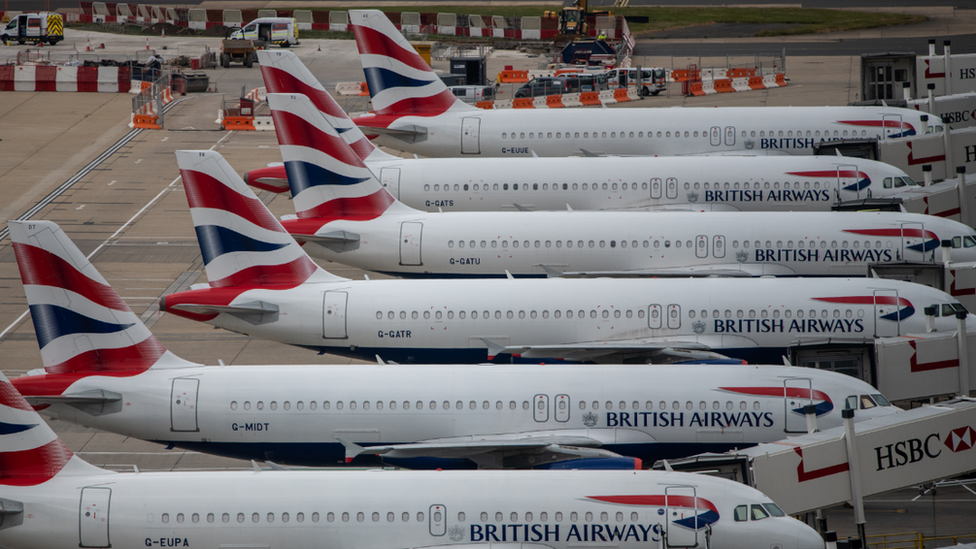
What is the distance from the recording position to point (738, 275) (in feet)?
117

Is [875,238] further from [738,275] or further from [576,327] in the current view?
[576,327]

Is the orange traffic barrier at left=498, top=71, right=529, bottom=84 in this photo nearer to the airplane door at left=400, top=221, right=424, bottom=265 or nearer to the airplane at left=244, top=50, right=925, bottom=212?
the airplane at left=244, top=50, right=925, bottom=212

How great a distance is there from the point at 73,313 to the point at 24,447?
4566mm

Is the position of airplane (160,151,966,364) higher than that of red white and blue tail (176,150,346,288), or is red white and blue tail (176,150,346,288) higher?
red white and blue tail (176,150,346,288)

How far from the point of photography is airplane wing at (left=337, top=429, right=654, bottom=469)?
24.8 metres

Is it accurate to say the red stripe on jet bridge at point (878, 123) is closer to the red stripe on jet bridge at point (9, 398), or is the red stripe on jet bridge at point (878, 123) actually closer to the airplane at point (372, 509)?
the airplane at point (372, 509)

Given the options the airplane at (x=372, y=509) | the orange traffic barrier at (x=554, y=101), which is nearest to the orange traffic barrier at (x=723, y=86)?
the orange traffic barrier at (x=554, y=101)

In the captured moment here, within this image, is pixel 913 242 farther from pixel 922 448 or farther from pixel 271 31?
pixel 271 31

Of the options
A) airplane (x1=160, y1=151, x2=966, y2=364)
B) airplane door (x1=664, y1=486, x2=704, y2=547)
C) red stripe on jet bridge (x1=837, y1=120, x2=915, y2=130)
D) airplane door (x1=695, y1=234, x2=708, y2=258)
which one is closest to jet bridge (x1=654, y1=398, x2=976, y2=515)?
airplane door (x1=664, y1=486, x2=704, y2=547)

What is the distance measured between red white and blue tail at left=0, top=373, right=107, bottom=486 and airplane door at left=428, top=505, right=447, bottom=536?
7.27 m

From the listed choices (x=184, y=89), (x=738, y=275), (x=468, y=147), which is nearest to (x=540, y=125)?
(x=468, y=147)

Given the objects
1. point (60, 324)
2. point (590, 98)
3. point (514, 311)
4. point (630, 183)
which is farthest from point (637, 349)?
point (590, 98)

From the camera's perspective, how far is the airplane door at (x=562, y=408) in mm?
25625

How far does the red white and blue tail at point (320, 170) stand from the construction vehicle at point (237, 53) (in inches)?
2140
